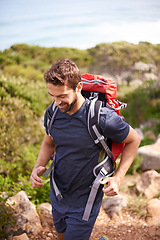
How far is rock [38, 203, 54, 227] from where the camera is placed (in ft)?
10.0

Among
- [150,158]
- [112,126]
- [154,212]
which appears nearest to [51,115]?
[112,126]

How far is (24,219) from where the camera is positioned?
2768mm

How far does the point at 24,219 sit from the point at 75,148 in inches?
63.4

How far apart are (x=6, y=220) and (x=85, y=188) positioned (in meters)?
1.36

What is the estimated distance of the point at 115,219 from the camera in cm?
341

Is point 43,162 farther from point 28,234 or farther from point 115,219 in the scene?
point 115,219

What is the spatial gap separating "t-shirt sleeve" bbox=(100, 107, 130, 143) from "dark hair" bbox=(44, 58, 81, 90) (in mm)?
285

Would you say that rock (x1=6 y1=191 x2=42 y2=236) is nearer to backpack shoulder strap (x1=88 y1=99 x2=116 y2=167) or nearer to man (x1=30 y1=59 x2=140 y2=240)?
man (x1=30 y1=59 x2=140 y2=240)

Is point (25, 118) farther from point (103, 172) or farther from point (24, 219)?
point (103, 172)

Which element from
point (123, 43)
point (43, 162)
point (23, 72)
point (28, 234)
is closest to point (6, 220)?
point (28, 234)

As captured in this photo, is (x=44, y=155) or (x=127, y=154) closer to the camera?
(x=127, y=154)

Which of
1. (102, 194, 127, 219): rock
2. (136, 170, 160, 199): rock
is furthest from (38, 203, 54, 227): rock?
(136, 170, 160, 199): rock

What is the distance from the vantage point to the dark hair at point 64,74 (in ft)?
4.94

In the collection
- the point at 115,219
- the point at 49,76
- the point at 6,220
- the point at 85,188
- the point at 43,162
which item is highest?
the point at 49,76
